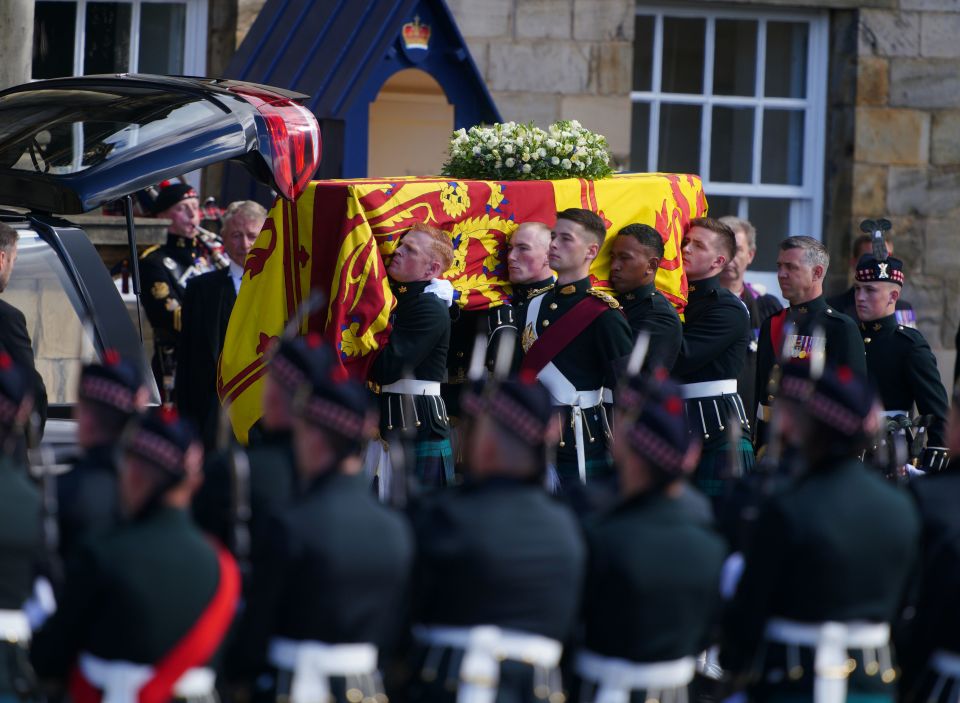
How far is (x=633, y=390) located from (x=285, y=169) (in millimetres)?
2517

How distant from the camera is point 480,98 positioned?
9.33m

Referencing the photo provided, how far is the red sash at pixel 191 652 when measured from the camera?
3781 mm

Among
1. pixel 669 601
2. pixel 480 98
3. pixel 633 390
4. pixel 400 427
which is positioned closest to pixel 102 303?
pixel 400 427

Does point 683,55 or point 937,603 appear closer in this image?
point 937,603

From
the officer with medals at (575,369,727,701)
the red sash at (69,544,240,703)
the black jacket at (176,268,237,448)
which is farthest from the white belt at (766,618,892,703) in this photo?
the black jacket at (176,268,237,448)

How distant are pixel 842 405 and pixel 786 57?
7686 millimetres

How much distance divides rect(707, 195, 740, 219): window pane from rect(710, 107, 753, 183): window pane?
0.12m

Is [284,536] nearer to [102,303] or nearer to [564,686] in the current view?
[564,686]

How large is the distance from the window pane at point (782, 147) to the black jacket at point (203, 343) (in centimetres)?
484

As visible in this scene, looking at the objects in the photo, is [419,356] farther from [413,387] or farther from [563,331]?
[563,331]

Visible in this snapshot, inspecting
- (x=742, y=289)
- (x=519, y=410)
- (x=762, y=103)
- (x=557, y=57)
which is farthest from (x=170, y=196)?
(x=519, y=410)

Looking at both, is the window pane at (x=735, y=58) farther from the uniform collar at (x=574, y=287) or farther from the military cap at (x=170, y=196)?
the uniform collar at (x=574, y=287)

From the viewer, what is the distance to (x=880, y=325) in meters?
7.75

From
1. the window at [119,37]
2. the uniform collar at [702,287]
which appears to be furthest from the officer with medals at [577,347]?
the window at [119,37]
